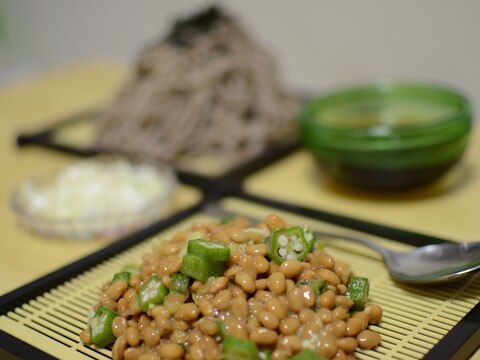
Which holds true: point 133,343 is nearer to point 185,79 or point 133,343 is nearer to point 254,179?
point 254,179

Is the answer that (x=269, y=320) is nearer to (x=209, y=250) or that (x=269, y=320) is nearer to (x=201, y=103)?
(x=209, y=250)

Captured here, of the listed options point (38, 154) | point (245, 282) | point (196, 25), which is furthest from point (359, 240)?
point (38, 154)

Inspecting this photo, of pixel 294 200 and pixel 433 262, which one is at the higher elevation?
pixel 433 262

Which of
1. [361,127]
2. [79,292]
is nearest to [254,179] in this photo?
[361,127]

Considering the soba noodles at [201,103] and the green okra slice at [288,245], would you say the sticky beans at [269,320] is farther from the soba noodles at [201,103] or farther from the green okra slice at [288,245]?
the soba noodles at [201,103]

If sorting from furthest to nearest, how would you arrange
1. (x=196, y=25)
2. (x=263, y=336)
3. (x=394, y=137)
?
(x=196, y=25), (x=394, y=137), (x=263, y=336)
